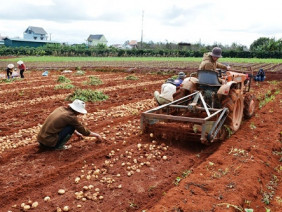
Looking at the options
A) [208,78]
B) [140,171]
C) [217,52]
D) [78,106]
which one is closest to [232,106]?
[208,78]

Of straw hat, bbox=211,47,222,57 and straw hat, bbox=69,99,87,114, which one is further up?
straw hat, bbox=211,47,222,57

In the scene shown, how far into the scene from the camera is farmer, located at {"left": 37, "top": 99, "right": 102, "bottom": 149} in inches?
217

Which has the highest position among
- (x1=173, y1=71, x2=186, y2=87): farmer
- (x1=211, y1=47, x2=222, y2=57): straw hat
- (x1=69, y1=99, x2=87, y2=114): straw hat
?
(x1=211, y1=47, x2=222, y2=57): straw hat

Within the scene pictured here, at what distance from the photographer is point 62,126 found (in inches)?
220

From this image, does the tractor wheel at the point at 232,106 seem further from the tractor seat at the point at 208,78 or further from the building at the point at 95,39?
the building at the point at 95,39

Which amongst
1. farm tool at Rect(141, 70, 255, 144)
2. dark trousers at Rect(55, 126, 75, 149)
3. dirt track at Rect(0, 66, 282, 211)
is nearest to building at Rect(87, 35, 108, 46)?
farm tool at Rect(141, 70, 255, 144)

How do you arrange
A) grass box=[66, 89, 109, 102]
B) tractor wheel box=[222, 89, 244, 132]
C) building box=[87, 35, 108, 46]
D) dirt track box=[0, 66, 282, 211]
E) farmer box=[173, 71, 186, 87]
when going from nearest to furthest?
dirt track box=[0, 66, 282, 211] → tractor wheel box=[222, 89, 244, 132] → farmer box=[173, 71, 186, 87] → grass box=[66, 89, 109, 102] → building box=[87, 35, 108, 46]

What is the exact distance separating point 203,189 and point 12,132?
5.21m

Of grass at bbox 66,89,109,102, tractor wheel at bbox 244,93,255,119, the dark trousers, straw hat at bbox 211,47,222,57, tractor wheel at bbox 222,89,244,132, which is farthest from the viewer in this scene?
grass at bbox 66,89,109,102

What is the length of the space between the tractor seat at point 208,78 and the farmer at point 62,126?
9.56ft

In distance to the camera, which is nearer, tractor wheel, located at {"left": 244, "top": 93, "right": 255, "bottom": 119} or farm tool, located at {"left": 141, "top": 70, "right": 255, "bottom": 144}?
farm tool, located at {"left": 141, "top": 70, "right": 255, "bottom": 144}

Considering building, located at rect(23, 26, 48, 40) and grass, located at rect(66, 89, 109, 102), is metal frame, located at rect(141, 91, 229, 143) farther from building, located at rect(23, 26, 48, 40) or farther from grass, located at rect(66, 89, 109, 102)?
building, located at rect(23, 26, 48, 40)

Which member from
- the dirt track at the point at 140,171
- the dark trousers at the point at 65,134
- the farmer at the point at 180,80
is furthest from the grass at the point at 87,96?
the dark trousers at the point at 65,134

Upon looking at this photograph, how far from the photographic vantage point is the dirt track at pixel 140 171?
13.4 ft
